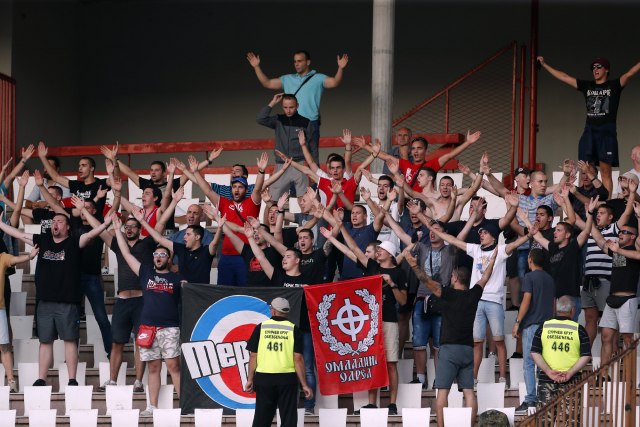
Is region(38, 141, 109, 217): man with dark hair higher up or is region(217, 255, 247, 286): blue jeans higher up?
region(38, 141, 109, 217): man with dark hair

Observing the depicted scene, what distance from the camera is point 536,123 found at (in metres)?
19.4

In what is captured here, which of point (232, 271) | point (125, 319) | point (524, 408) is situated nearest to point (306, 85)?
point (232, 271)

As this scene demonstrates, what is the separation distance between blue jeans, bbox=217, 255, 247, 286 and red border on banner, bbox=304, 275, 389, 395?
132cm

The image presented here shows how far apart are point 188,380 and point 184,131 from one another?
34.7 feet

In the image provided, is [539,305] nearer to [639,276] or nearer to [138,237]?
[639,276]

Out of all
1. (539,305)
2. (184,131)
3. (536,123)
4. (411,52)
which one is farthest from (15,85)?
(539,305)

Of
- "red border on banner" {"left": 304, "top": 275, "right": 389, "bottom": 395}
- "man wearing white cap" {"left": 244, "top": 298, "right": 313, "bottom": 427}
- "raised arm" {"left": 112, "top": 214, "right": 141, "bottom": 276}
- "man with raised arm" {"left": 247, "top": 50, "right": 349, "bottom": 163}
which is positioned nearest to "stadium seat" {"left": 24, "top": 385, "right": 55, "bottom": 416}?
"raised arm" {"left": 112, "top": 214, "right": 141, "bottom": 276}

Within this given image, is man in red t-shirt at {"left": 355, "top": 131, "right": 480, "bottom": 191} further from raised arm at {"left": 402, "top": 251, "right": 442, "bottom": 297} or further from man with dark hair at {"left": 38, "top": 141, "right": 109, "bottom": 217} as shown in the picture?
man with dark hair at {"left": 38, "top": 141, "right": 109, "bottom": 217}

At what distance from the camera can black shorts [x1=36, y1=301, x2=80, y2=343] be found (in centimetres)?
1372

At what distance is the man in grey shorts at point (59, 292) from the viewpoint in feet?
45.0

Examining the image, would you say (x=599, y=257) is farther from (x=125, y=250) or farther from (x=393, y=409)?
(x=125, y=250)

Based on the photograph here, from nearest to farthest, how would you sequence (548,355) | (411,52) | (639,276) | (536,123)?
(548,355) < (639,276) < (536,123) < (411,52)

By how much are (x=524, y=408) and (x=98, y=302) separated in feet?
15.5

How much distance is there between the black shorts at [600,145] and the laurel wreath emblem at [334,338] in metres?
4.03
